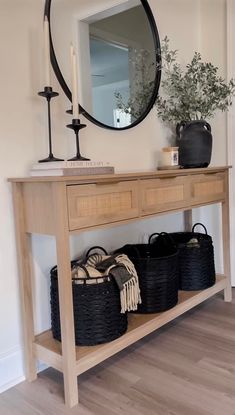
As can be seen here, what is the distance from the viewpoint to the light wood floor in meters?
1.38

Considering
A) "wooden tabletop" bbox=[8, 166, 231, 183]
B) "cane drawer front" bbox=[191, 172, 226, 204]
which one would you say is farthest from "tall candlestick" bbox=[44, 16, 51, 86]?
"cane drawer front" bbox=[191, 172, 226, 204]

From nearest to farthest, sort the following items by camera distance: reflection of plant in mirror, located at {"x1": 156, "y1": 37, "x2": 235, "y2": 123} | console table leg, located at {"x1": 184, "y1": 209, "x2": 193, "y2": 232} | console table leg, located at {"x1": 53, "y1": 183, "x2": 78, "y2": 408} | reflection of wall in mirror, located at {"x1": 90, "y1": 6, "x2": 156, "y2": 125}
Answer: console table leg, located at {"x1": 53, "y1": 183, "x2": 78, "y2": 408}
reflection of wall in mirror, located at {"x1": 90, "y1": 6, "x2": 156, "y2": 125}
reflection of plant in mirror, located at {"x1": 156, "y1": 37, "x2": 235, "y2": 123}
console table leg, located at {"x1": 184, "y1": 209, "x2": 193, "y2": 232}

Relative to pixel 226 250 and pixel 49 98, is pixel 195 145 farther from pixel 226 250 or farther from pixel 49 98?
pixel 49 98

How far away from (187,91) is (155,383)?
1642 millimetres

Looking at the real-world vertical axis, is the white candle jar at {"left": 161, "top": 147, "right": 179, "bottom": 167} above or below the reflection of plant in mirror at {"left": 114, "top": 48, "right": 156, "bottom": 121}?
below

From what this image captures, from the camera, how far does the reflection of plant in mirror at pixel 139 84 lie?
2.10 metres

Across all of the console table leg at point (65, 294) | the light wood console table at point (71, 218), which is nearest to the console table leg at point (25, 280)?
the light wood console table at point (71, 218)

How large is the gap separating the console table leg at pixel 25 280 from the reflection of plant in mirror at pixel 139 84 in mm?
861

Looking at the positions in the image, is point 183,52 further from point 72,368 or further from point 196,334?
point 72,368

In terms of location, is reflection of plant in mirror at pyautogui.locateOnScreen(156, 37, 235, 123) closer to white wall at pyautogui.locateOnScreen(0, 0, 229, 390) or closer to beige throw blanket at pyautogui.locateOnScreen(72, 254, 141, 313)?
white wall at pyautogui.locateOnScreen(0, 0, 229, 390)

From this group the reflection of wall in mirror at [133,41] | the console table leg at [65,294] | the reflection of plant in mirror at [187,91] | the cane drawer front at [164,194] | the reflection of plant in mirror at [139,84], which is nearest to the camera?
the console table leg at [65,294]

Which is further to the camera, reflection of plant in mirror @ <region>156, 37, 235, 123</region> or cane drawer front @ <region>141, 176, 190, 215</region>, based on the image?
reflection of plant in mirror @ <region>156, 37, 235, 123</region>

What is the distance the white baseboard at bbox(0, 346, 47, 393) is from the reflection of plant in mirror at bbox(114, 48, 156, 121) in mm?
1335

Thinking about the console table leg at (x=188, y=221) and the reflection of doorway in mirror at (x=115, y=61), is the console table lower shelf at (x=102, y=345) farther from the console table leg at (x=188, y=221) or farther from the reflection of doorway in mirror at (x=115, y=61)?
the reflection of doorway in mirror at (x=115, y=61)
